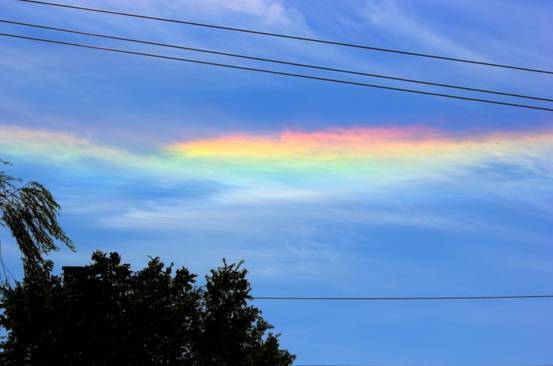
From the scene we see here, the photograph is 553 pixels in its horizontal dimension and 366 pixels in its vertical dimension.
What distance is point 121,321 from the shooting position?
78.3 ft

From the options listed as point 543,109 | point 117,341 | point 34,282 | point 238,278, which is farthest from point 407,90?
point 34,282

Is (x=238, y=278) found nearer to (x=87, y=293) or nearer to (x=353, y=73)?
(x=87, y=293)

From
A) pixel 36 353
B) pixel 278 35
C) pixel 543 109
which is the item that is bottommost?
pixel 36 353

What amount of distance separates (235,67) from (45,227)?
864cm

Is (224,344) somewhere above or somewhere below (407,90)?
below

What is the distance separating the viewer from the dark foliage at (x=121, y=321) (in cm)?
2347

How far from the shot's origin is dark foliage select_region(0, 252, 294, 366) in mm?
23469

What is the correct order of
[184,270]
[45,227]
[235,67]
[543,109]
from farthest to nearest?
[184,270], [45,227], [235,67], [543,109]

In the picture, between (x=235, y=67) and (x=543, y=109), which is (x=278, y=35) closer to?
(x=235, y=67)

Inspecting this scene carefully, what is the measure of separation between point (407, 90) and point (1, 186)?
13906 mm

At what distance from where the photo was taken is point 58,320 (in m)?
23.7

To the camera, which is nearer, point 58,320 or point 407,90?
point 407,90

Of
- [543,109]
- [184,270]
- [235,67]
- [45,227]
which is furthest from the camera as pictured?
[184,270]

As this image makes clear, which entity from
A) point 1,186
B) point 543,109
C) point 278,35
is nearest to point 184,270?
point 1,186
